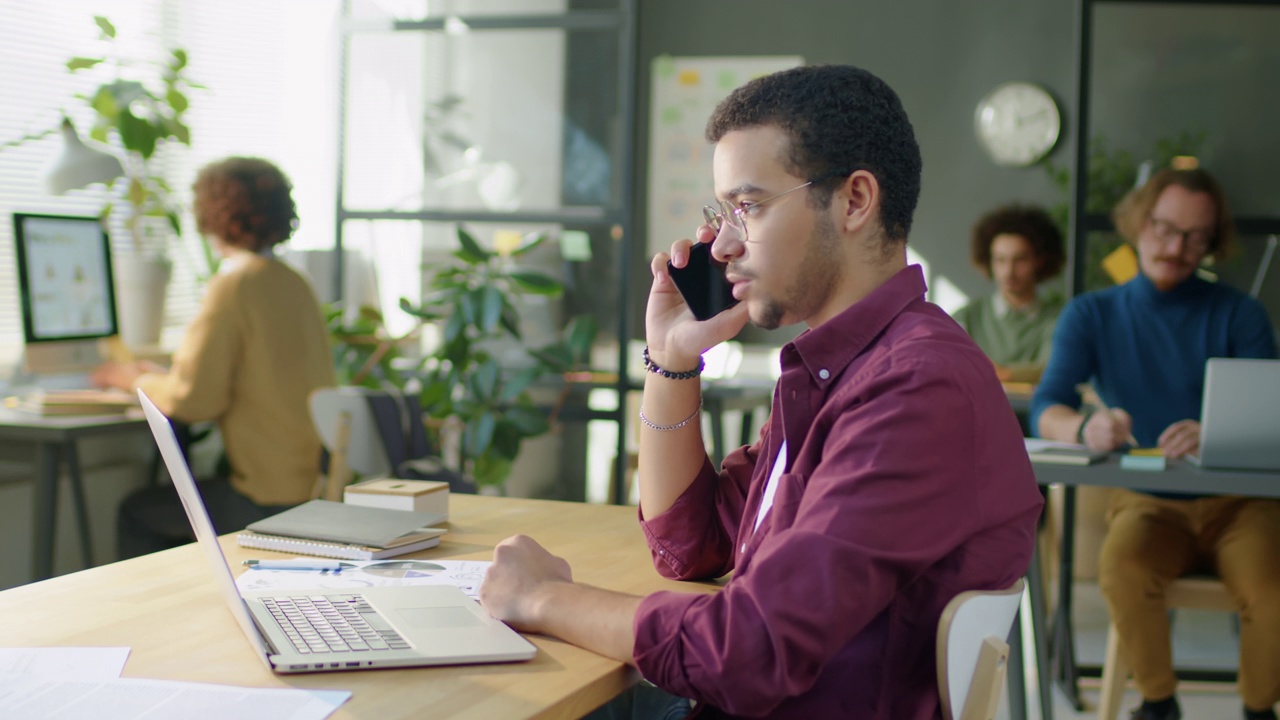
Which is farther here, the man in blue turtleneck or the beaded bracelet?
the man in blue turtleneck

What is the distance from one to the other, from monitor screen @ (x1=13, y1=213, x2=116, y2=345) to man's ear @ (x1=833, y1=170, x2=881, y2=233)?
2.75 meters

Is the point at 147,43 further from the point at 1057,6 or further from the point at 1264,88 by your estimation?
the point at 1057,6

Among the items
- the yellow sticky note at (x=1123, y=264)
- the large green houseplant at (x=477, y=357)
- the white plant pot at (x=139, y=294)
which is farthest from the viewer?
the large green houseplant at (x=477, y=357)

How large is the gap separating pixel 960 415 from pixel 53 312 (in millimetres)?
3034

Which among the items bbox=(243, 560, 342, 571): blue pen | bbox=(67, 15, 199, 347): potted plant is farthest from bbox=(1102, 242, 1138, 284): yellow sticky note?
bbox=(243, 560, 342, 571): blue pen

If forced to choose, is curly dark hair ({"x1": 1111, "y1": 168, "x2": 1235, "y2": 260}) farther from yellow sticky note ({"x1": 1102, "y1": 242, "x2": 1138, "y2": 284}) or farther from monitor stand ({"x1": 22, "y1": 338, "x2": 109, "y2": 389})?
monitor stand ({"x1": 22, "y1": 338, "x2": 109, "y2": 389})

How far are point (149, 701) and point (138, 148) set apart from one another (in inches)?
125

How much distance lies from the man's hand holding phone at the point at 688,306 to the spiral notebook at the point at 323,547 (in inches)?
17.3

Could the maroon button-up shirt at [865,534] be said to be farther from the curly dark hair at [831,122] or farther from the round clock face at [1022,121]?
the round clock face at [1022,121]

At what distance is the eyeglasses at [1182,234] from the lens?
123 inches

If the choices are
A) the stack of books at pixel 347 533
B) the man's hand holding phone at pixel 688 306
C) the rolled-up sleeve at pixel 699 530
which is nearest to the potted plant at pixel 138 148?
the stack of books at pixel 347 533

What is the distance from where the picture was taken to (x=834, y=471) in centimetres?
117

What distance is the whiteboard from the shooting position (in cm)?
634

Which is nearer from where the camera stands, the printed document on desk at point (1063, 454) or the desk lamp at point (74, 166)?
the printed document on desk at point (1063, 454)
